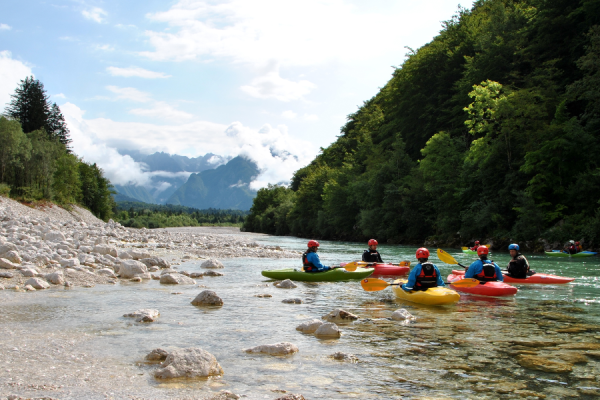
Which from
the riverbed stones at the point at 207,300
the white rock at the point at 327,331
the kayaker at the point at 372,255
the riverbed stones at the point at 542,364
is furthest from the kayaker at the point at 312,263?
the riverbed stones at the point at 542,364

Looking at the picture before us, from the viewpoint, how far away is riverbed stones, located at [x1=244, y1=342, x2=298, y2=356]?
17.5 feet

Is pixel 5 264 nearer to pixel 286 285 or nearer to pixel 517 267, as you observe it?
pixel 286 285

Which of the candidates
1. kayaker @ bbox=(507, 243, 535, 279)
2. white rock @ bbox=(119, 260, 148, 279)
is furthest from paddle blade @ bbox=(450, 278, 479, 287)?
white rock @ bbox=(119, 260, 148, 279)

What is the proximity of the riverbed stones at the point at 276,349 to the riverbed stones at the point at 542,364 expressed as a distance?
273 cm

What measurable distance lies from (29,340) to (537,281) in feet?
39.1

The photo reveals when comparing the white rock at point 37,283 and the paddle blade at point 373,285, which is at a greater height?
the paddle blade at point 373,285

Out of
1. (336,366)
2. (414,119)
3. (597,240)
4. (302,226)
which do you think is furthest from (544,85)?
(302,226)

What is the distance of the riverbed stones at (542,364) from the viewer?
16.1 feet

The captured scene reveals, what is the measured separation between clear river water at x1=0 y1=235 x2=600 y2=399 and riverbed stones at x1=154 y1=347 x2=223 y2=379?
14cm

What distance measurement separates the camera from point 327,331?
6285 mm

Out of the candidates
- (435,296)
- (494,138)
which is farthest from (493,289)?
(494,138)

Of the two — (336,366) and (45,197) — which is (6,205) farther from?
(336,366)

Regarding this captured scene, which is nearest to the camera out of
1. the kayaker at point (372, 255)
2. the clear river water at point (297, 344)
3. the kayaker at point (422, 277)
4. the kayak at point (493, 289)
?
the clear river water at point (297, 344)

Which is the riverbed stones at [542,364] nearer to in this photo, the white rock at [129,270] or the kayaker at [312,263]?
the kayaker at [312,263]
